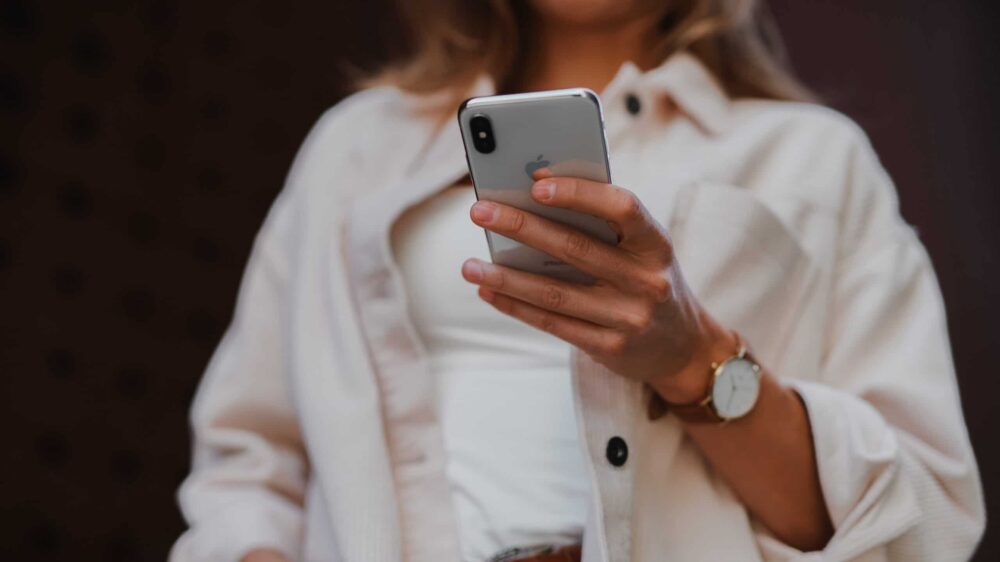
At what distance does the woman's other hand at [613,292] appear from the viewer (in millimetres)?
527

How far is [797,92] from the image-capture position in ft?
3.10

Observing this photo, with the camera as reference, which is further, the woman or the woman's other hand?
the woman

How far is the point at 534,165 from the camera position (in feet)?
1.80

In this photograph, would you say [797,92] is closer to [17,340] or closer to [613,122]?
[613,122]

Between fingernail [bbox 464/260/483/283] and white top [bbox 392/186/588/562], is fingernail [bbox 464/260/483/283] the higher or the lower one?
the higher one

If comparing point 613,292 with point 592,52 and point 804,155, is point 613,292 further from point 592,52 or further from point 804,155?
point 592,52

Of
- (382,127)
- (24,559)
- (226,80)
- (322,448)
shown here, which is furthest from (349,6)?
(24,559)

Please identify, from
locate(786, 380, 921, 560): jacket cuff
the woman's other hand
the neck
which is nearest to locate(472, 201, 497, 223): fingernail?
the woman's other hand

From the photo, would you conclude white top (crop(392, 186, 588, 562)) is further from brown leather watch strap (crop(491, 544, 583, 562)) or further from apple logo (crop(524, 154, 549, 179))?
apple logo (crop(524, 154, 549, 179))

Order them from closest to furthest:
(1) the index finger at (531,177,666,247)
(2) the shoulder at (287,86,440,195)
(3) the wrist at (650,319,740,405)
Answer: (1) the index finger at (531,177,666,247) → (3) the wrist at (650,319,740,405) → (2) the shoulder at (287,86,440,195)

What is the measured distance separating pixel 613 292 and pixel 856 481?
0.83 ft

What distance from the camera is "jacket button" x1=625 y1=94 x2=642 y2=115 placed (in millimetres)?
841

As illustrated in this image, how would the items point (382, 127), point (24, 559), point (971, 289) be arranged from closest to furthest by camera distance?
point (382, 127) → point (971, 289) → point (24, 559)

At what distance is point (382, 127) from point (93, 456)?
0.74 metres
